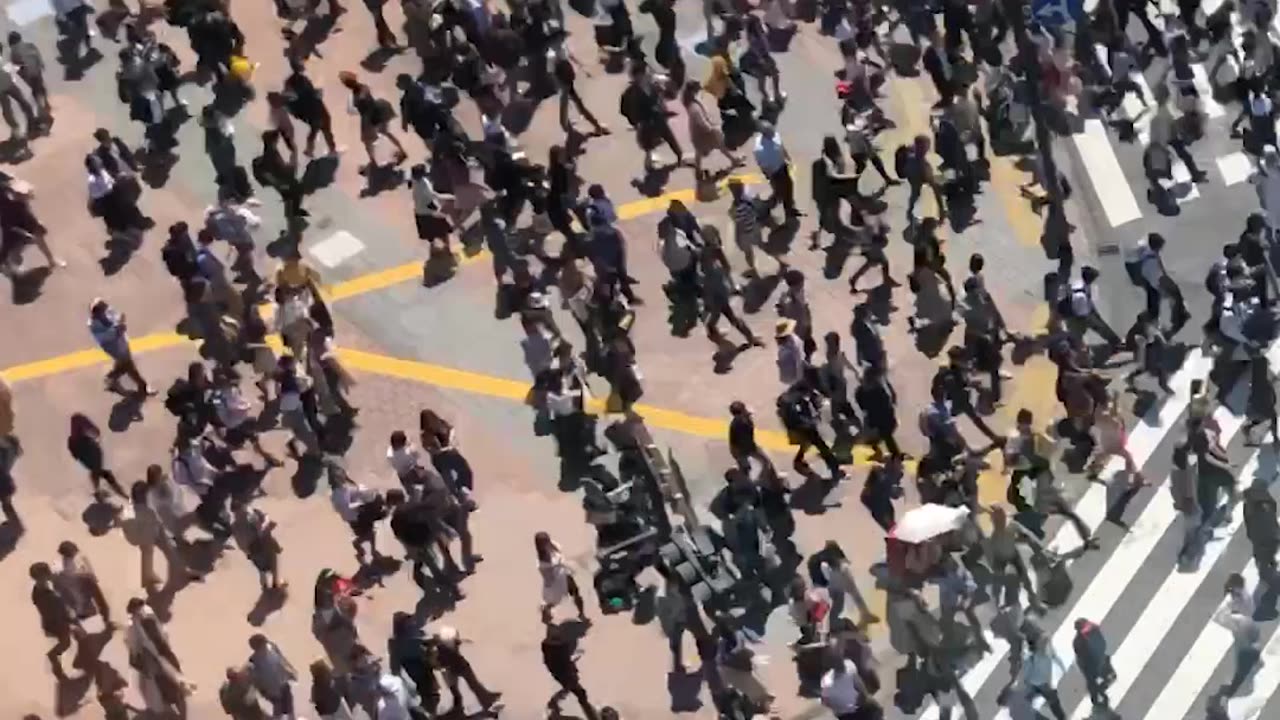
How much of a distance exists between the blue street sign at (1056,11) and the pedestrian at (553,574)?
1465 cm

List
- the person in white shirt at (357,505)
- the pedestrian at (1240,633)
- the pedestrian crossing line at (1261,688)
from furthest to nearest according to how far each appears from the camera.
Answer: the person in white shirt at (357,505)
the pedestrian crossing line at (1261,688)
the pedestrian at (1240,633)

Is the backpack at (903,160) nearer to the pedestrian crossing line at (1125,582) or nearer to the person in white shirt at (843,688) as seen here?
the pedestrian crossing line at (1125,582)

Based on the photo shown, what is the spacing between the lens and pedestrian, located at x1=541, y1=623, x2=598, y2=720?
78.0 ft

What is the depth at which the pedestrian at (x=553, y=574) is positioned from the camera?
80.9 ft

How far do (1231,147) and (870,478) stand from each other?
10576 millimetres

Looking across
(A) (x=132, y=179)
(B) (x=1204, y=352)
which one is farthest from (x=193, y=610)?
(B) (x=1204, y=352)

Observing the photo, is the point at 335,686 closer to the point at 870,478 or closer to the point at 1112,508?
the point at 870,478

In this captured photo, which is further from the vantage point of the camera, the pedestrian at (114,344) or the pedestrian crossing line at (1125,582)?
the pedestrian at (114,344)

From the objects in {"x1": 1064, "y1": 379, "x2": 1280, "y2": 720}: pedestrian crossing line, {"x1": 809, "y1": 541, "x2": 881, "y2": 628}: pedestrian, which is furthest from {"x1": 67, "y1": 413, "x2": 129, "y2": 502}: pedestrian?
{"x1": 1064, "y1": 379, "x2": 1280, "y2": 720}: pedestrian crossing line

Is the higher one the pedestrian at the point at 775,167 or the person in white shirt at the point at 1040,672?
the pedestrian at the point at 775,167

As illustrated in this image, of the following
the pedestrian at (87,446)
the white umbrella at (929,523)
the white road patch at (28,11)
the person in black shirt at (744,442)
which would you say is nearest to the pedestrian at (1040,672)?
the white umbrella at (929,523)

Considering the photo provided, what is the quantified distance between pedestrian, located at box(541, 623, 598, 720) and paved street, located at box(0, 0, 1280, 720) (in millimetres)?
949

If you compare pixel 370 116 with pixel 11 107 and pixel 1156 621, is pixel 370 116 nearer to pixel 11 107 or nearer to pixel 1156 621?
pixel 11 107

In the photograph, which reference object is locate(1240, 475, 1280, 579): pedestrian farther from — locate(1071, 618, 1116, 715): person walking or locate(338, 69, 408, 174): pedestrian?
locate(338, 69, 408, 174): pedestrian
